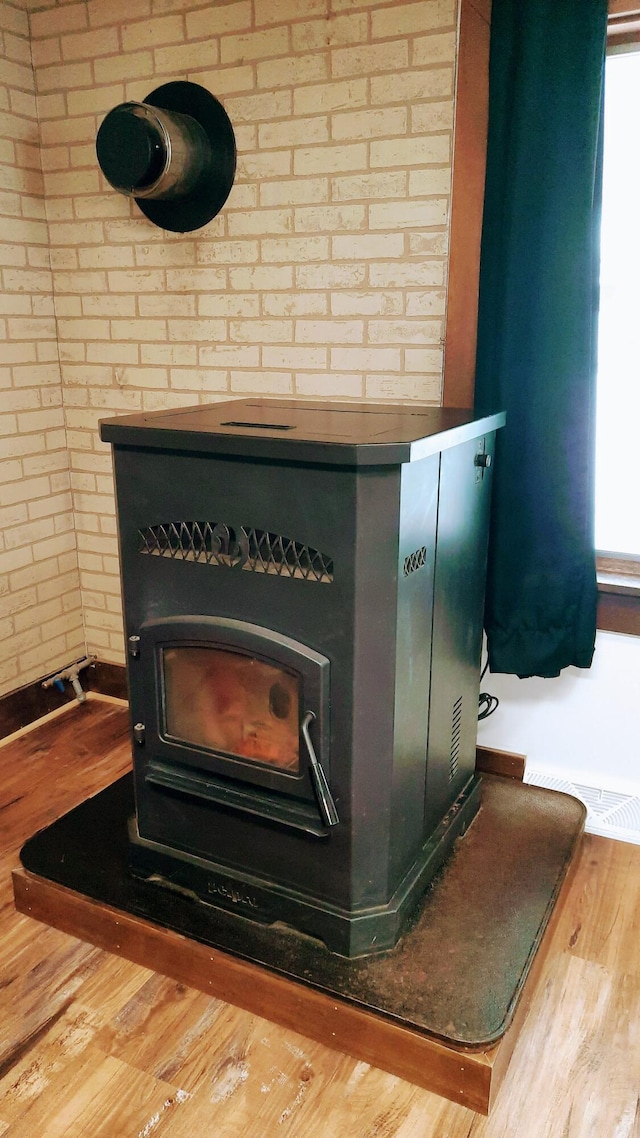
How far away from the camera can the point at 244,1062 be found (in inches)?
60.5

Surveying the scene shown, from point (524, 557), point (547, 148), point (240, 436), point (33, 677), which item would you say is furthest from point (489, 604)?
point (33, 677)

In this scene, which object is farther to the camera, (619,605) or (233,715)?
(619,605)

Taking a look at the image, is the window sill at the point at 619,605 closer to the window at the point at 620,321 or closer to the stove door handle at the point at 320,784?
the window at the point at 620,321

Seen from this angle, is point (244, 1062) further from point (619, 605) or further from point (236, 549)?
point (619, 605)

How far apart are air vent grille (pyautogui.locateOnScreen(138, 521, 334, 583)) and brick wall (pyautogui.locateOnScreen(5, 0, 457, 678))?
87 cm

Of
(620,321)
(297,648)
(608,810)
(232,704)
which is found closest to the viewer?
(297,648)

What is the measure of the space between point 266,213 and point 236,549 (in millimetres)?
1195

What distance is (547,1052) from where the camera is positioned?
61.7 inches

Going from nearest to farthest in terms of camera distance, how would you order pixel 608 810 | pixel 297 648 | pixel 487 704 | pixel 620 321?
pixel 297 648 < pixel 620 321 < pixel 608 810 < pixel 487 704

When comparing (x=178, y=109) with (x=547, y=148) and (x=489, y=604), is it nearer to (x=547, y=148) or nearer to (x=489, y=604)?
(x=547, y=148)

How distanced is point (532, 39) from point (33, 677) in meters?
2.38

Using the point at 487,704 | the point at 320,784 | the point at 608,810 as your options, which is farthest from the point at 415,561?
the point at 608,810

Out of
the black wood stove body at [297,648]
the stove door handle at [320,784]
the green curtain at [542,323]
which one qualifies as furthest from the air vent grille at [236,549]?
the green curtain at [542,323]

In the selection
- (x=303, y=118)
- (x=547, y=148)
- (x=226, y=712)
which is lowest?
(x=226, y=712)
